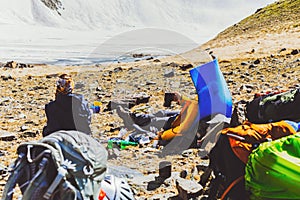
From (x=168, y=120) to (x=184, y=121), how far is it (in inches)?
24.7

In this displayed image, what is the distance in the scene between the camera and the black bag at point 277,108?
304cm

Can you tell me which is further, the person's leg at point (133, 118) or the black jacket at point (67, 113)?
the person's leg at point (133, 118)

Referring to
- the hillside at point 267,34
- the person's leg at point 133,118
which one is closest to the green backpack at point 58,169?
the person's leg at point 133,118

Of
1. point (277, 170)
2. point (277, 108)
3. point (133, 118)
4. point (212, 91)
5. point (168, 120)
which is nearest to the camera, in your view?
point (277, 170)

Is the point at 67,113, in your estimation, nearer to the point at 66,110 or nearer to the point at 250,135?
the point at 66,110

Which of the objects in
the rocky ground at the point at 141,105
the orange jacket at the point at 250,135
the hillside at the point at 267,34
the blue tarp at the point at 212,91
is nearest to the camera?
the orange jacket at the point at 250,135

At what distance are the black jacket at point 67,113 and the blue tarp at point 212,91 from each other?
1.12 meters

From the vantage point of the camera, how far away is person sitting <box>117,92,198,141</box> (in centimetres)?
439

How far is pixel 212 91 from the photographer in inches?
163

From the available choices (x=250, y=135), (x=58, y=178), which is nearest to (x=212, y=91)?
(x=250, y=135)

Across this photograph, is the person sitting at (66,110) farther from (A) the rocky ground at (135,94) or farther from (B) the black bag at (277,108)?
(B) the black bag at (277,108)

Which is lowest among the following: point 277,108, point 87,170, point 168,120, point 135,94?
point 168,120

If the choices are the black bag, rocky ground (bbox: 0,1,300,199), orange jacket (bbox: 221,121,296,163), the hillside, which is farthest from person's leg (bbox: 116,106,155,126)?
the hillside

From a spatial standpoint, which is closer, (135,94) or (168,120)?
(168,120)
